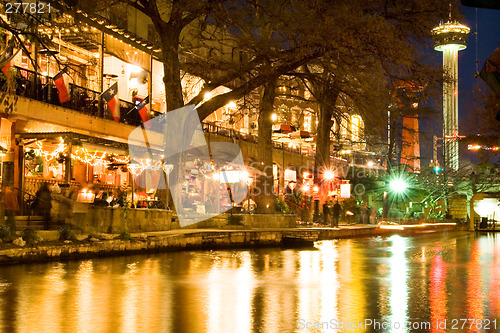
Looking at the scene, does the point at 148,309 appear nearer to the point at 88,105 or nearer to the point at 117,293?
the point at 117,293

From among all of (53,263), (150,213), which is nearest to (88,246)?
(53,263)

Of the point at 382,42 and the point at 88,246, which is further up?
the point at 382,42

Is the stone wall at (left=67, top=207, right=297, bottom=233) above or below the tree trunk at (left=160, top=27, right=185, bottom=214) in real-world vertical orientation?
below

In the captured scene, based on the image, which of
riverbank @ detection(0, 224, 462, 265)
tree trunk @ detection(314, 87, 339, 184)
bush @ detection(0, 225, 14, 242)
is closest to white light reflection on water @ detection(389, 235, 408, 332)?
riverbank @ detection(0, 224, 462, 265)

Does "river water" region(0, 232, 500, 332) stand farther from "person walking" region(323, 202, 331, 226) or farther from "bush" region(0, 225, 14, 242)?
"person walking" region(323, 202, 331, 226)

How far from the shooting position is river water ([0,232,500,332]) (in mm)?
8188

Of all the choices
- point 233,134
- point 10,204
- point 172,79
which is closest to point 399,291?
point 10,204

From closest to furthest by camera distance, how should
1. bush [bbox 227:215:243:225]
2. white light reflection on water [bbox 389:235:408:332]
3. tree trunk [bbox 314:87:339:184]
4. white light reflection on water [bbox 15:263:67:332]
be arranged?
white light reflection on water [bbox 15:263:67:332] < white light reflection on water [bbox 389:235:408:332] < bush [bbox 227:215:243:225] < tree trunk [bbox 314:87:339:184]

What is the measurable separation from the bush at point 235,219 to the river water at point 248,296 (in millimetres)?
10831

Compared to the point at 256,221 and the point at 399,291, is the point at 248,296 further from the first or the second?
the point at 256,221

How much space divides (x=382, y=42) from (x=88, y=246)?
12428mm

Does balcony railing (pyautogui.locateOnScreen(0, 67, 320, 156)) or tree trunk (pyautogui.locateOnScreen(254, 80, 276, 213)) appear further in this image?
tree trunk (pyautogui.locateOnScreen(254, 80, 276, 213))

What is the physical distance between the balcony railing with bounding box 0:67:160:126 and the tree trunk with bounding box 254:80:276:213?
7332 mm

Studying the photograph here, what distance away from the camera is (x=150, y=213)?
23969 mm
